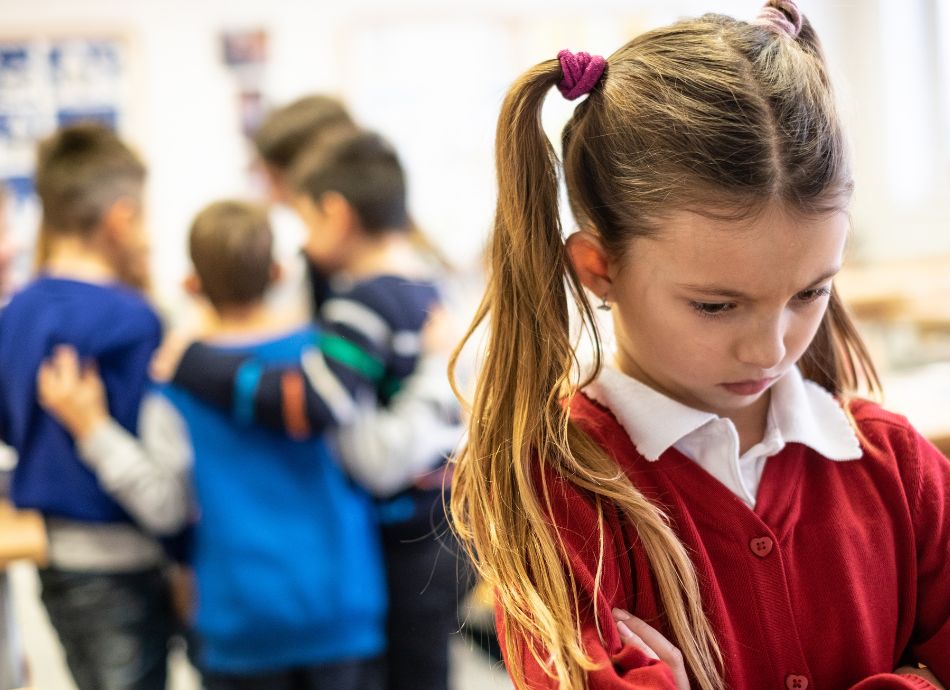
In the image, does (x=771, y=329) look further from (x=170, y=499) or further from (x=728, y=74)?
(x=170, y=499)

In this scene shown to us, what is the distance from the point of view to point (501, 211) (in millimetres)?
1012

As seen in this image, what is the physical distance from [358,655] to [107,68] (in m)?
3.33

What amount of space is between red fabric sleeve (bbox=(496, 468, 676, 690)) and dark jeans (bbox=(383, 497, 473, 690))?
3.50 ft

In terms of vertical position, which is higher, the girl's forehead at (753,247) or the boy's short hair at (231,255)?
the girl's forehead at (753,247)

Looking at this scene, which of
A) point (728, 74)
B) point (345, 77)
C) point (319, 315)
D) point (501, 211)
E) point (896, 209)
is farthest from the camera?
point (896, 209)

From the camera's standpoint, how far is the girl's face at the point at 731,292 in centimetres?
89

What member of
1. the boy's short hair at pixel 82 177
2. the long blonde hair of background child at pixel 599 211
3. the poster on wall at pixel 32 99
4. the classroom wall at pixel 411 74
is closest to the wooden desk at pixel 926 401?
the long blonde hair of background child at pixel 599 211

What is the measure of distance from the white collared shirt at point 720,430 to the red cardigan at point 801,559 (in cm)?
1

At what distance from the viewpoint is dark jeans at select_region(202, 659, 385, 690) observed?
194cm

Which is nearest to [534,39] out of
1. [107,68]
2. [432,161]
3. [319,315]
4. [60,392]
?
[432,161]

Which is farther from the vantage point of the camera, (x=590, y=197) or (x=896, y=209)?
(x=896, y=209)

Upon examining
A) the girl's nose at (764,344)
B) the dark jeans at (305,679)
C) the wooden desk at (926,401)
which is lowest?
the dark jeans at (305,679)

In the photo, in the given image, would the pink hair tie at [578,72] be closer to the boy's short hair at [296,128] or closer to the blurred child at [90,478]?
the blurred child at [90,478]

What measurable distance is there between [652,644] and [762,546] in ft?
0.47
